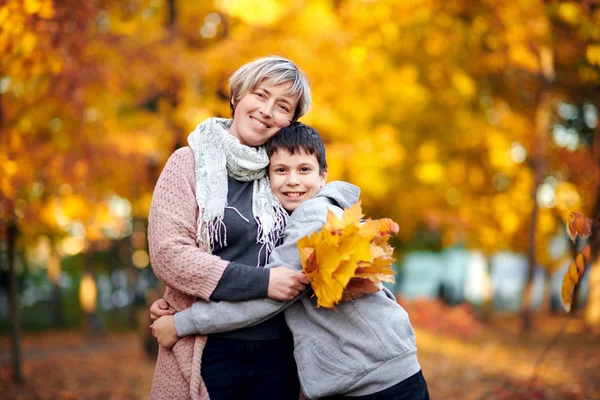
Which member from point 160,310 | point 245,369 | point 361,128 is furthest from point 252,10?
point 245,369

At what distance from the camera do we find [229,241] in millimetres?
2531

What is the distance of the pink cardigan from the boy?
0.26 feet

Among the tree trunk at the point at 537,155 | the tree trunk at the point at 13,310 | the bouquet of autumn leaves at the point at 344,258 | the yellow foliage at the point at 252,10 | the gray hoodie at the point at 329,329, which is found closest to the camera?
the bouquet of autumn leaves at the point at 344,258

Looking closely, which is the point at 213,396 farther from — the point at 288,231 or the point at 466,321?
the point at 466,321

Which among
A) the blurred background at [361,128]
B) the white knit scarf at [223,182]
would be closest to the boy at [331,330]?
the white knit scarf at [223,182]

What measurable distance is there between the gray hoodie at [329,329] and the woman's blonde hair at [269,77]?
53 cm

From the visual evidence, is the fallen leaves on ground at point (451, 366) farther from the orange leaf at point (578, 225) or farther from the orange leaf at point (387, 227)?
the orange leaf at point (387, 227)

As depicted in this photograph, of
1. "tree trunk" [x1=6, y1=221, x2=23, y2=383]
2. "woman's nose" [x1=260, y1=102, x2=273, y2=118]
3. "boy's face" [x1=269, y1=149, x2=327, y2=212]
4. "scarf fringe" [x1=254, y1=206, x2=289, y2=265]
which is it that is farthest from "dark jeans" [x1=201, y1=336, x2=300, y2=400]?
"tree trunk" [x1=6, y1=221, x2=23, y2=383]

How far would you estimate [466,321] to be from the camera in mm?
12414

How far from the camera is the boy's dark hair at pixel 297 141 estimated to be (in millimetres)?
2611

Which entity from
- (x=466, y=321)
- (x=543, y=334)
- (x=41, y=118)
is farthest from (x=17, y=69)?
(x=543, y=334)

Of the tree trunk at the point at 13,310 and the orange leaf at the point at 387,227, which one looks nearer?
the orange leaf at the point at 387,227

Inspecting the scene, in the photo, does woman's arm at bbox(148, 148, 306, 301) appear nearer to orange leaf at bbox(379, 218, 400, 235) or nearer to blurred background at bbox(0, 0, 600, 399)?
orange leaf at bbox(379, 218, 400, 235)

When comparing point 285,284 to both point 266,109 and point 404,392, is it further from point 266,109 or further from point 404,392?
point 266,109
